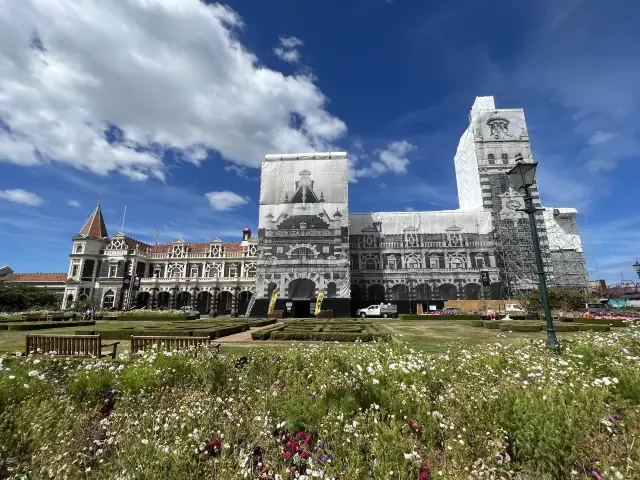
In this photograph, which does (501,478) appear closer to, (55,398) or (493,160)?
(55,398)

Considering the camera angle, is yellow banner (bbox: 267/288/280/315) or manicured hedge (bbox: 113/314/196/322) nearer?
manicured hedge (bbox: 113/314/196/322)

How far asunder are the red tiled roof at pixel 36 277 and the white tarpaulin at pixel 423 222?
182 ft

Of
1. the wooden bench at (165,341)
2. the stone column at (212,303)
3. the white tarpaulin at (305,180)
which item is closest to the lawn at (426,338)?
the wooden bench at (165,341)

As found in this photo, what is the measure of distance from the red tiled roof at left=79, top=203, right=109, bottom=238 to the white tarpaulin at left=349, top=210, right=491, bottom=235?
44527mm

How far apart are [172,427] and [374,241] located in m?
45.8

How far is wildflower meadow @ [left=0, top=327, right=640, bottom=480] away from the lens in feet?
11.5

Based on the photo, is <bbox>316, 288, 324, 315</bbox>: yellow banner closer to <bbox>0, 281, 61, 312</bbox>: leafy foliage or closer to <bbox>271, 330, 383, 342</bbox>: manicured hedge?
<bbox>271, 330, 383, 342</bbox>: manicured hedge

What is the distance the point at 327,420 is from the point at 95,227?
6702cm

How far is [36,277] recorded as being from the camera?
62.0 metres

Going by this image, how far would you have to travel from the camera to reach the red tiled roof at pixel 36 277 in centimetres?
6084

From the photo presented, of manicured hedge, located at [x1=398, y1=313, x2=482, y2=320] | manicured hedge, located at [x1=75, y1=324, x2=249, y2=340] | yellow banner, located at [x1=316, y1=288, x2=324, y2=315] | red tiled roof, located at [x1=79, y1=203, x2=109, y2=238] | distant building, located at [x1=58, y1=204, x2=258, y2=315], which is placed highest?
red tiled roof, located at [x1=79, y1=203, x2=109, y2=238]

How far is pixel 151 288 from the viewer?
53188 mm

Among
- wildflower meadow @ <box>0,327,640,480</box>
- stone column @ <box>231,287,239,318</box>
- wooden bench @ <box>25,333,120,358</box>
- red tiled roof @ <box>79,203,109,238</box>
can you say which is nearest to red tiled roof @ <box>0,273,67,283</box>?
red tiled roof @ <box>79,203,109,238</box>

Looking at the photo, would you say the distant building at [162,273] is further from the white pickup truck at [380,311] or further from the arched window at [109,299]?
the white pickup truck at [380,311]
